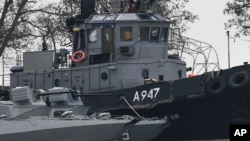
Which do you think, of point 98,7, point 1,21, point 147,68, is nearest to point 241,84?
point 147,68

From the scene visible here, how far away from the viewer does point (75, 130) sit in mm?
22688

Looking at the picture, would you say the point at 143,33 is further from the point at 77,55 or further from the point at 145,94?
the point at 145,94

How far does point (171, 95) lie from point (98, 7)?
7086 millimetres

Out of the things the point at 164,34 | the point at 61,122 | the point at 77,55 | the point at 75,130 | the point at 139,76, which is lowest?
the point at 75,130

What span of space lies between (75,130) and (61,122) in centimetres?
40

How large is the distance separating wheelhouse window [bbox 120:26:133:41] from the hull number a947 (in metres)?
2.52

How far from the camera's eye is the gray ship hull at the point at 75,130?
22.4 m

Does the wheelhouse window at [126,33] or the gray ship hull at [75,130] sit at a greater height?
the wheelhouse window at [126,33]

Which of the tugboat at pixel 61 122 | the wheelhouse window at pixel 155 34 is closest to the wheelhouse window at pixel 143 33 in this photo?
the wheelhouse window at pixel 155 34

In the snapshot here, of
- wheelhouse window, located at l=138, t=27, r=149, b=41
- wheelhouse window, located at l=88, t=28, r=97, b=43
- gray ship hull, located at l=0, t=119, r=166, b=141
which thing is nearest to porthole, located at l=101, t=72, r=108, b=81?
wheelhouse window, located at l=88, t=28, r=97, b=43

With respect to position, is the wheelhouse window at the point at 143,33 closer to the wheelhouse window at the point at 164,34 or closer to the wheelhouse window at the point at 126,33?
the wheelhouse window at the point at 126,33

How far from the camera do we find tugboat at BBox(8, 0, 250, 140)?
25312 mm

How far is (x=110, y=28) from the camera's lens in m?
28.0

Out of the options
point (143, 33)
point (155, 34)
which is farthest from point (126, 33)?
point (155, 34)
